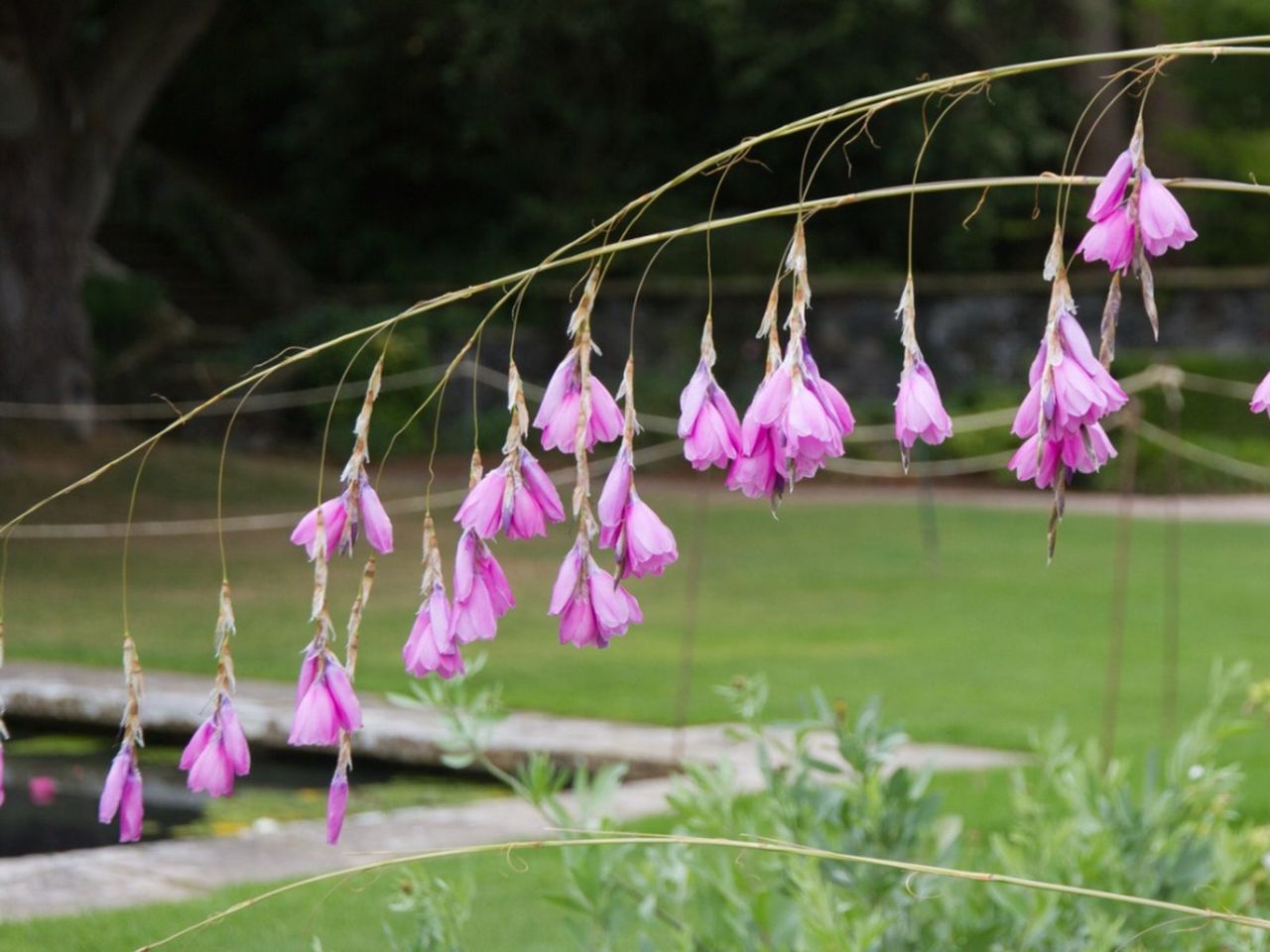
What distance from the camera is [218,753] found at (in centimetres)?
148

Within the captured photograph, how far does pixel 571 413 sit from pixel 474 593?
0.16 metres

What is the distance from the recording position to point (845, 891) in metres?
3.09

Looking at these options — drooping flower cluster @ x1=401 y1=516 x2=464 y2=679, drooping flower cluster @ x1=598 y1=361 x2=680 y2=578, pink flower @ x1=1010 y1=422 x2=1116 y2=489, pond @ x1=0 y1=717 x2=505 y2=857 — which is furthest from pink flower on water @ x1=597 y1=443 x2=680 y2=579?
pond @ x1=0 y1=717 x2=505 y2=857

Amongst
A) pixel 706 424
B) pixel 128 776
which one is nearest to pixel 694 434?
pixel 706 424

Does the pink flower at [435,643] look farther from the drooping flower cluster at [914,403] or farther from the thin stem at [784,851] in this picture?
the drooping flower cluster at [914,403]

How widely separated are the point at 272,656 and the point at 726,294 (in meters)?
13.1

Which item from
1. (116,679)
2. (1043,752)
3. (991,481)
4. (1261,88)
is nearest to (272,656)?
(116,679)

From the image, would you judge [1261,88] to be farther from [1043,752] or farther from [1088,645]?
[1043,752]

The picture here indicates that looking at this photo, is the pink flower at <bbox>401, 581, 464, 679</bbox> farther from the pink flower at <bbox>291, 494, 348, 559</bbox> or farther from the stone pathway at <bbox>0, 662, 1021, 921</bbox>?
the stone pathway at <bbox>0, 662, 1021, 921</bbox>

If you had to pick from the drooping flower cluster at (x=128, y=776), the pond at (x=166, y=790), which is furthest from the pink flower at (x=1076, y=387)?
the pond at (x=166, y=790)

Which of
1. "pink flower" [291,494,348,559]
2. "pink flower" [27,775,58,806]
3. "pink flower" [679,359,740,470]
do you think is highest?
"pink flower" [679,359,740,470]

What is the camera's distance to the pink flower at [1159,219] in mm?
1333

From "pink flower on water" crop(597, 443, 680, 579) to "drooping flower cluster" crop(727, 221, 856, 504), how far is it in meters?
0.08

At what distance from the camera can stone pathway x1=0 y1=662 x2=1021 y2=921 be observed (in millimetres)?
4492
